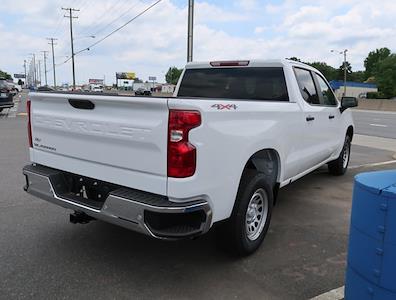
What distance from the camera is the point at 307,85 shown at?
5.82 m

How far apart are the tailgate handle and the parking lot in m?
1.45

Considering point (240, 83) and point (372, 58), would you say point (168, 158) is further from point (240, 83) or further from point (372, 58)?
point (372, 58)

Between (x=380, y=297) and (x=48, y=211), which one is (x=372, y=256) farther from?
(x=48, y=211)

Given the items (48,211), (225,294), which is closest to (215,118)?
(225,294)

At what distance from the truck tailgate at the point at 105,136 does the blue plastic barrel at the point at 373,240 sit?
1.40 meters

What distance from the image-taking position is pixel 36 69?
496 feet

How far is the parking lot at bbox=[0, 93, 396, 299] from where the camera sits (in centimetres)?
349

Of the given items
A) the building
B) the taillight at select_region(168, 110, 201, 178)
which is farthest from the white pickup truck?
the building

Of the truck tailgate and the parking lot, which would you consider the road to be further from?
the truck tailgate

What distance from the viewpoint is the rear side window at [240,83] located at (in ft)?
17.5

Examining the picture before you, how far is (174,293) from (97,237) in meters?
1.49

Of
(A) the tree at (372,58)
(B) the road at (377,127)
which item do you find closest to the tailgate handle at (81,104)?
(B) the road at (377,127)

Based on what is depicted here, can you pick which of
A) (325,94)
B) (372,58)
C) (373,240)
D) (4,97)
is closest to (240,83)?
(325,94)

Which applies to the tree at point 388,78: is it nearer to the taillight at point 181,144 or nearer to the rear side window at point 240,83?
the rear side window at point 240,83
